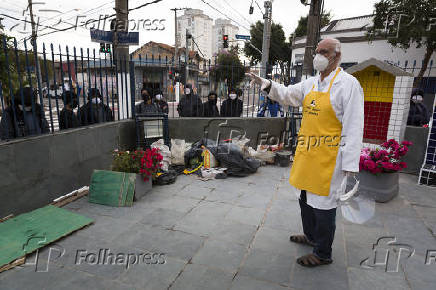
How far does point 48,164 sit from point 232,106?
471 cm

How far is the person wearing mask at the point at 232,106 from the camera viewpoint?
7.60 metres

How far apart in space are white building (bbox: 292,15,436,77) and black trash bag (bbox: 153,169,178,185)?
519 inches

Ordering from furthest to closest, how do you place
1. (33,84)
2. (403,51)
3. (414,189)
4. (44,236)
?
(403,51) < (414,189) < (33,84) < (44,236)

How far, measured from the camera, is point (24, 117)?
4.10 m

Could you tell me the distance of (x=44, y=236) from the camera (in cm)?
335

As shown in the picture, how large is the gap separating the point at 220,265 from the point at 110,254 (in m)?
1.22

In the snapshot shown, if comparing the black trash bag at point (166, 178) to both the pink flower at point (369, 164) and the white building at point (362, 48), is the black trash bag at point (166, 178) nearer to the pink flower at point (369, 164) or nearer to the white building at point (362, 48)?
the pink flower at point (369, 164)

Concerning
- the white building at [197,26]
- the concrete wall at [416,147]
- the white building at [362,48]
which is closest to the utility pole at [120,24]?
the concrete wall at [416,147]

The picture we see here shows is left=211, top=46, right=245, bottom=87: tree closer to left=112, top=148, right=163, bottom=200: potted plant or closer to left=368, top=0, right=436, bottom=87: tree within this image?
left=112, top=148, right=163, bottom=200: potted plant

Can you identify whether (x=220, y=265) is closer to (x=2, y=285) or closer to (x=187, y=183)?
(x=2, y=285)

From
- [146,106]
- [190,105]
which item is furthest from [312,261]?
[146,106]

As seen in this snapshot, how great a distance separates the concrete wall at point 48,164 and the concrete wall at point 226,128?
6.02 ft

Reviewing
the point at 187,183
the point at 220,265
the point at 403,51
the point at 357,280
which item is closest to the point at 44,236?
the point at 220,265

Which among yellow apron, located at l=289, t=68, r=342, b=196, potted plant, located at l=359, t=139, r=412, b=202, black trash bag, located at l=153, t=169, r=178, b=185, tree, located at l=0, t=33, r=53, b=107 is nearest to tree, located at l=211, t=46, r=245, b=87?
black trash bag, located at l=153, t=169, r=178, b=185
